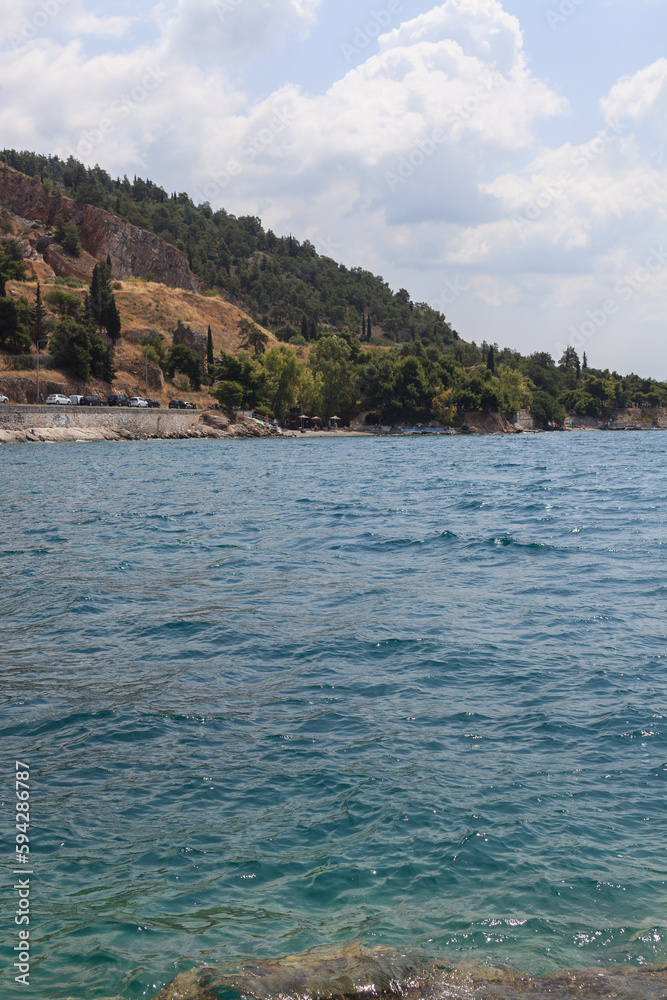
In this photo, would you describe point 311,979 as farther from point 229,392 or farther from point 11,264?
point 11,264

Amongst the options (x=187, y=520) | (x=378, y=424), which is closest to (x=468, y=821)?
(x=187, y=520)

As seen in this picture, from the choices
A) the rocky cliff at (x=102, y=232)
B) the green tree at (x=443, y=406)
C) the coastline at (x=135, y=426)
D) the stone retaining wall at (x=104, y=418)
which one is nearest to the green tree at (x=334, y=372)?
the coastline at (x=135, y=426)

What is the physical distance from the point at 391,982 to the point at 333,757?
359 cm

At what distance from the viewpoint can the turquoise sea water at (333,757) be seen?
5.90 metres

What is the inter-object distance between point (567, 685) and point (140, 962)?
23.6ft

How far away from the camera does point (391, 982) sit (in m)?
5.11

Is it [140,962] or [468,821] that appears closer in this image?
[140,962]

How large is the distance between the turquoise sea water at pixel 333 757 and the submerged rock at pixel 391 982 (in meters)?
0.20

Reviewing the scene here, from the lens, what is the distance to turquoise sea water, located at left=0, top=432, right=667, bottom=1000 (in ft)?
19.4

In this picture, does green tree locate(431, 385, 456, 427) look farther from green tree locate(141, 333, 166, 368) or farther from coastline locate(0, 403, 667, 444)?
green tree locate(141, 333, 166, 368)

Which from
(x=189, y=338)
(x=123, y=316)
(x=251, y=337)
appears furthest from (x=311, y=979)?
(x=251, y=337)

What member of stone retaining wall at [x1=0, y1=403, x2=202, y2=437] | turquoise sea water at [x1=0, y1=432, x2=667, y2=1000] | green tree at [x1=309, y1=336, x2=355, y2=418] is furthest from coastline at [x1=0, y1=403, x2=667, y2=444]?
turquoise sea water at [x1=0, y1=432, x2=667, y2=1000]

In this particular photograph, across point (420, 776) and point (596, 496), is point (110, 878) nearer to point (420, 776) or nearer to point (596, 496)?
point (420, 776)

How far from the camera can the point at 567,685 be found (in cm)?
1084
